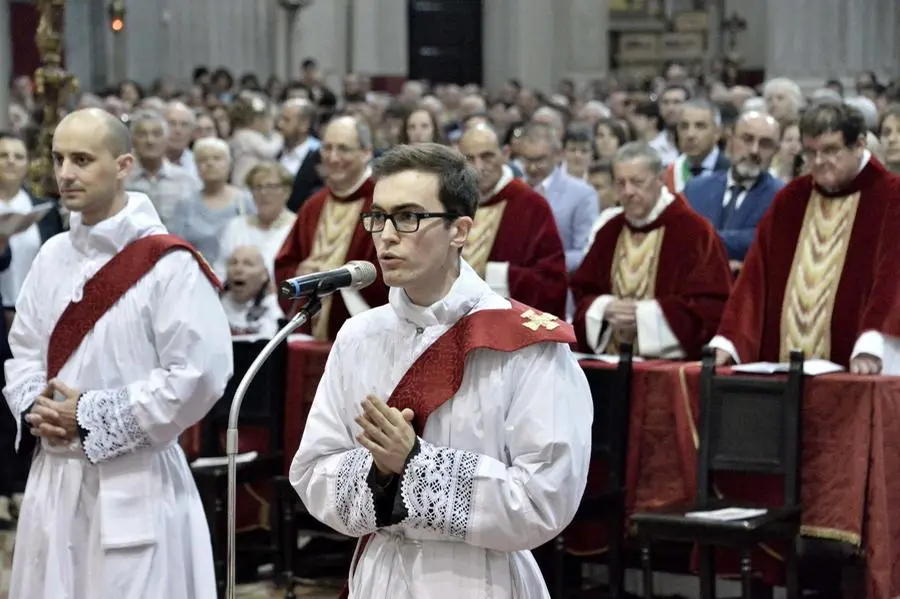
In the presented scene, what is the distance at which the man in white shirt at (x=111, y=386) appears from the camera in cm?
502

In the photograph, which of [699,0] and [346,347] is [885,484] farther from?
[699,0]

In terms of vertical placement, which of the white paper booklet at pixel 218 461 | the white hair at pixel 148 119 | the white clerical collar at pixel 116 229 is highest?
the white hair at pixel 148 119

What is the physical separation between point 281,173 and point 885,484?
419 centimetres

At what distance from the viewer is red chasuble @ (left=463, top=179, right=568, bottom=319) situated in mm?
7844

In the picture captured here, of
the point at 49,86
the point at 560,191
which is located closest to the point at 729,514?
the point at 560,191

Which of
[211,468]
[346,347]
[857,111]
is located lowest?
[211,468]

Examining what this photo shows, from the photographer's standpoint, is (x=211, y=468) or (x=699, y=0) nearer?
(x=211, y=468)

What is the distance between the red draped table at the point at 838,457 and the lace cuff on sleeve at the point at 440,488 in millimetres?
2940

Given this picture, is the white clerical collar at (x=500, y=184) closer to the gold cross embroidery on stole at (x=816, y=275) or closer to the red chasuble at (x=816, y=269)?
the red chasuble at (x=816, y=269)

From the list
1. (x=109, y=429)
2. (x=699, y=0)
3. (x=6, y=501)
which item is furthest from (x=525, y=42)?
(x=109, y=429)

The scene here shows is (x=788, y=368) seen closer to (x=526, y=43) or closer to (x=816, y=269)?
(x=816, y=269)

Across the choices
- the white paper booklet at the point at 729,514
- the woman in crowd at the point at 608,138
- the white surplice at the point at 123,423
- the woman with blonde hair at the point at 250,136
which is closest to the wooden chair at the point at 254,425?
the white paper booklet at the point at 729,514

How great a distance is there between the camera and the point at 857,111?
21.7 feet

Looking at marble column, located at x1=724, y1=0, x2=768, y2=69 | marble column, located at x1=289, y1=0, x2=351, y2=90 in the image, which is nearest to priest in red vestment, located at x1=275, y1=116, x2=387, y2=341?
marble column, located at x1=289, y1=0, x2=351, y2=90
